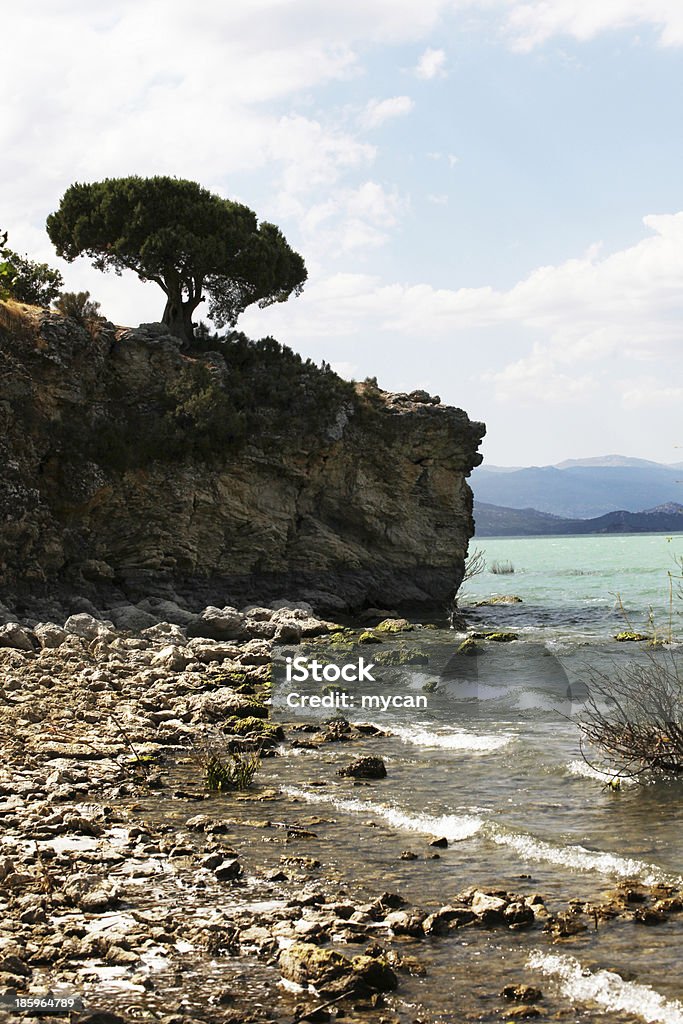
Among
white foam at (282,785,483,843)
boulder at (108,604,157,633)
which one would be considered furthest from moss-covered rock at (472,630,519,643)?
white foam at (282,785,483,843)

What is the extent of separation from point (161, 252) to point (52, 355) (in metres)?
9.04

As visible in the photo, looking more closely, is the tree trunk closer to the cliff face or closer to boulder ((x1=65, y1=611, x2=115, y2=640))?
the cliff face

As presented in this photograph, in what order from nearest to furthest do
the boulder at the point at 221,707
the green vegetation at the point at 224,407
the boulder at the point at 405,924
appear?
1. the boulder at the point at 405,924
2. the boulder at the point at 221,707
3. the green vegetation at the point at 224,407

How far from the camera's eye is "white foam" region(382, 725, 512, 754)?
48.3ft

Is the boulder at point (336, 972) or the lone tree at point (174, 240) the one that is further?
the lone tree at point (174, 240)

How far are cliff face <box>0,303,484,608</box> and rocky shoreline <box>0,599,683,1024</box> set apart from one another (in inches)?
782

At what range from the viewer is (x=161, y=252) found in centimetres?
4112

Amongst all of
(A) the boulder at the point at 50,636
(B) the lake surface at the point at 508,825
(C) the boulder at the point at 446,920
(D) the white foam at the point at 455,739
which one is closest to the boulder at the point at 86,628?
(A) the boulder at the point at 50,636

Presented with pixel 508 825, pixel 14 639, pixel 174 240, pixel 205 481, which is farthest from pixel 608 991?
pixel 174 240

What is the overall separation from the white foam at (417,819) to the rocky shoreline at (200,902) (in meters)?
0.39

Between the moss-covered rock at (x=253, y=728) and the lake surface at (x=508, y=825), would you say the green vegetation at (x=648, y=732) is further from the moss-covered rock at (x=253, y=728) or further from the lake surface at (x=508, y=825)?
the moss-covered rock at (x=253, y=728)

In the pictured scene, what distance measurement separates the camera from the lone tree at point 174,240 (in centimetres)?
4166

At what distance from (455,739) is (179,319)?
104ft

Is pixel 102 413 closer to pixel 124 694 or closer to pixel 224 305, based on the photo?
pixel 224 305
